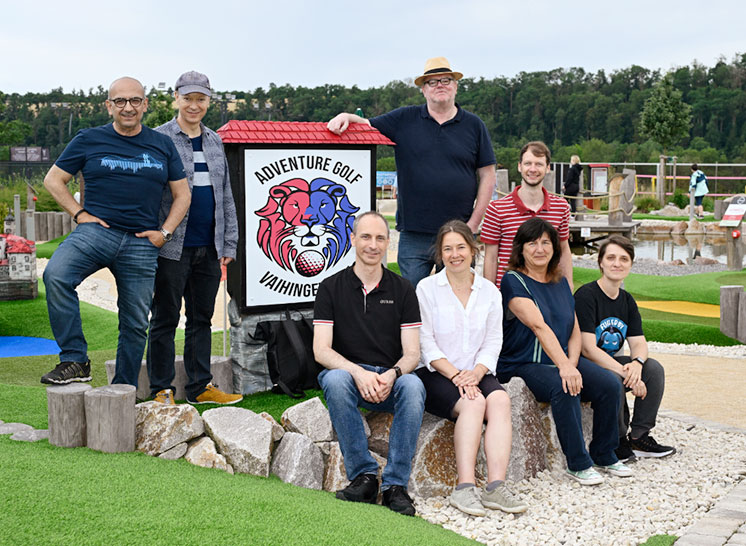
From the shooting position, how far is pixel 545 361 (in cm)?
457

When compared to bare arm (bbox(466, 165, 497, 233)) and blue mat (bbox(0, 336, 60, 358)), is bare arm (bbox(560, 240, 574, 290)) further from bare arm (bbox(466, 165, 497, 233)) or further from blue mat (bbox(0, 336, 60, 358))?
blue mat (bbox(0, 336, 60, 358))

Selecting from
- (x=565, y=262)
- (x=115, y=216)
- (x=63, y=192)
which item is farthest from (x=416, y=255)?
(x=63, y=192)

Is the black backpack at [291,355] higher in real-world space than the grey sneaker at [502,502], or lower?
higher

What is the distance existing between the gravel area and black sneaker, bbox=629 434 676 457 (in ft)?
0.17

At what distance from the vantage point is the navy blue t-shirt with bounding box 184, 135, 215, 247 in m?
4.49

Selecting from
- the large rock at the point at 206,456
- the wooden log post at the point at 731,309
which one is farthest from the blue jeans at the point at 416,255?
the wooden log post at the point at 731,309

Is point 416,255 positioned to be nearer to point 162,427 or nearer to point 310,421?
point 310,421

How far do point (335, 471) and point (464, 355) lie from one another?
2.88 feet

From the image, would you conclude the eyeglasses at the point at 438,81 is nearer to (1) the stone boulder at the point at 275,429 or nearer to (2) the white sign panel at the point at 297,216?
(2) the white sign panel at the point at 297,216

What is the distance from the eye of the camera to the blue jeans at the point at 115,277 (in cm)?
409

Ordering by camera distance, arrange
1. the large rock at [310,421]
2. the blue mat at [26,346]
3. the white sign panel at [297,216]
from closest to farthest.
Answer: the large rock at [310,421] < the white sign panel at [297,216] < the blue mat at [26,346]

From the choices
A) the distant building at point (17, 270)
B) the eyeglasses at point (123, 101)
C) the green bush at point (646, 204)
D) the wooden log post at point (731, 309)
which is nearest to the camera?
the eyeglasses at point (123, 101)

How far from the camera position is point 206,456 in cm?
385

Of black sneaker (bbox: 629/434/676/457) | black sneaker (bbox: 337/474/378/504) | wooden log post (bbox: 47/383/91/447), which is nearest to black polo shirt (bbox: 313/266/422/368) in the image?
black sneaker (bbox: 337/474/378/504)
